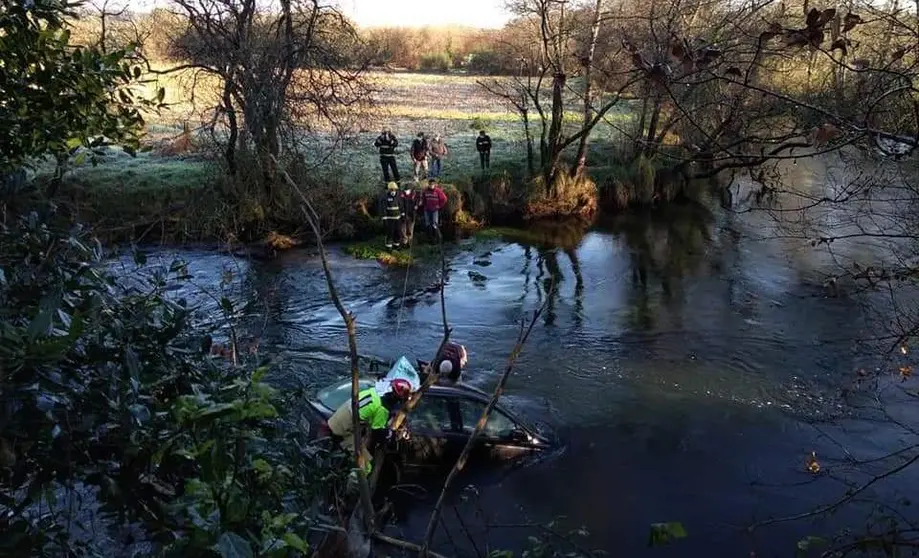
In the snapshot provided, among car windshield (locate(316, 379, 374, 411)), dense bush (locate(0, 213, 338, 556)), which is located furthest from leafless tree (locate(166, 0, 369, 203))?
dense bush (locate(0, 213, 338, 556))

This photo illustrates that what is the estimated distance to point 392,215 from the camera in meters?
18.6

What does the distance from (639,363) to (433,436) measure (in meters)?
5.61

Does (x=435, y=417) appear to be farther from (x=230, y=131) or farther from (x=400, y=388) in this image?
(x=230, y=131)

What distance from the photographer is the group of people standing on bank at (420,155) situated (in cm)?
2175

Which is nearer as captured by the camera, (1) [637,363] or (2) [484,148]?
(1) [637,363]

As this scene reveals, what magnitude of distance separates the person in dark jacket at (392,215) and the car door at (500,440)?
10016mm

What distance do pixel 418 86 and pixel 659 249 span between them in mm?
26524

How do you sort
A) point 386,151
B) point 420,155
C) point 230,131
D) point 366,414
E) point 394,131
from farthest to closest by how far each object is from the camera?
point 394,131
point 420,155
point 386,151
point 230,131
point 366,414

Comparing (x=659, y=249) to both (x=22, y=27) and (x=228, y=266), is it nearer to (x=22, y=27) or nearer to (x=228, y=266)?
(x=228, y=266)

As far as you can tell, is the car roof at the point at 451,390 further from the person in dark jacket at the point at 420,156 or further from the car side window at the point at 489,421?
the person in dark jacket at the point at 420,156

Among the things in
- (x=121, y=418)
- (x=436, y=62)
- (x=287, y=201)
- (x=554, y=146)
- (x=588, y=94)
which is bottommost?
(x=287, y=201)

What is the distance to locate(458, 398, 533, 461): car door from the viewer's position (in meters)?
9.05

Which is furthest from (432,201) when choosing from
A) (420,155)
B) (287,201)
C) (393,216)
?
(287,201)

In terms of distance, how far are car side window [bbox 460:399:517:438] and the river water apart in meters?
0.53
